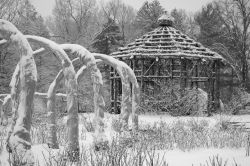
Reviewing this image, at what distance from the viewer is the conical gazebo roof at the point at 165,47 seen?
66.5 ft

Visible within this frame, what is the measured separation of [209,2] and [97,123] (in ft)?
115

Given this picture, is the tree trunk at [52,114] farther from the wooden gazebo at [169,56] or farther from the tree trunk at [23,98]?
the wooden gazebo at [169,56]

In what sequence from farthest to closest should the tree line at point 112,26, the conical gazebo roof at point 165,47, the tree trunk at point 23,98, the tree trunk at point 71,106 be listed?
the tree line at point 112,26 → the conical gazebo roof at point 165,47 → the tree trunk at point 71,106 → the tree trunk at point 23,98

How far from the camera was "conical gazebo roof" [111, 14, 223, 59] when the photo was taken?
20.3m

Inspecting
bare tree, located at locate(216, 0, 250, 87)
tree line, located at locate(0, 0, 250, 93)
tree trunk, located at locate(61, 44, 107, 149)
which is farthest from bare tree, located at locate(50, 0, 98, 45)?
tree trunk, located at locate(61, 44, 107, 149)

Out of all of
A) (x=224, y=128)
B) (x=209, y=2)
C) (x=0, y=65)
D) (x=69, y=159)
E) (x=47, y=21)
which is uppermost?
(x=209, y=2)

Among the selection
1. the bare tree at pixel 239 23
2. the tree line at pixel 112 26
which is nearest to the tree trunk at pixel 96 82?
the tree line at pixel 112 26

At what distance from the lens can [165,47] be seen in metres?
21.2

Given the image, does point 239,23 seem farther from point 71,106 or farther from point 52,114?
point 71,106

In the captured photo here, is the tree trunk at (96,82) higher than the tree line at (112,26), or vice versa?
the tree line at (112,26)

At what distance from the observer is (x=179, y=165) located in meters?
5.76

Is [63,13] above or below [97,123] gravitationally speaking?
above

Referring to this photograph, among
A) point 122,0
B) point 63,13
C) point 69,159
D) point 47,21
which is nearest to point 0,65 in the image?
point 63,13

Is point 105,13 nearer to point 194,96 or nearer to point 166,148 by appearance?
point 194,96
